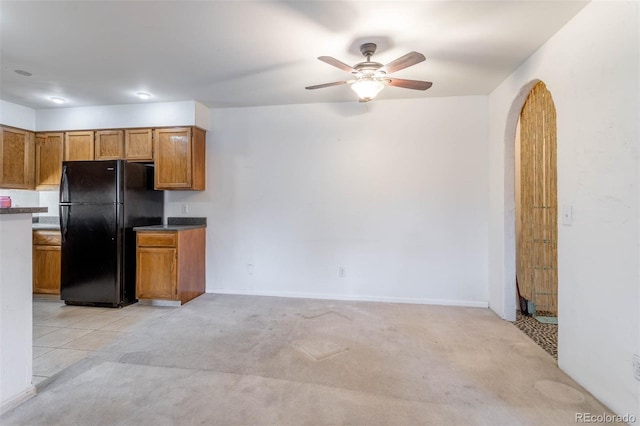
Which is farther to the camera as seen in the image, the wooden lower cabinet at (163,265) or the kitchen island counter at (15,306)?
the wooden lower cabinet at (163,265)

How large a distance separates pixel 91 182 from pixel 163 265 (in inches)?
51.4

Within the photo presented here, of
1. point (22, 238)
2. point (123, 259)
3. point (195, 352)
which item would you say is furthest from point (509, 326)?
point (123, 259)

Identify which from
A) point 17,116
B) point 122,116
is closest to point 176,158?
point 122,116

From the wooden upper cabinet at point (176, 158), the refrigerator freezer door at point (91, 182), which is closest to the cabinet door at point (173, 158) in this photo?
the wooden upper cabinet at point (176, 158)

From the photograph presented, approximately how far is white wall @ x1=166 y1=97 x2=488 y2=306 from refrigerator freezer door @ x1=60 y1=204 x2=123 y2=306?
84 cm

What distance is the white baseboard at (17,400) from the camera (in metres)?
1.81

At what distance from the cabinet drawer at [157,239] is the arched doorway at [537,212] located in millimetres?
3998

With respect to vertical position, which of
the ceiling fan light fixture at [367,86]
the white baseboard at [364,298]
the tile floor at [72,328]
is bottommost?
the tile floor at [72,328]

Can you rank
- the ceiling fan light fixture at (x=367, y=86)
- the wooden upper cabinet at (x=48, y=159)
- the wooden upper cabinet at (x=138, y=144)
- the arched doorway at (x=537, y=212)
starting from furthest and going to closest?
1. the wooden upper cabinet at (x=48, y=159)
2. the wooden upper cabinet at (x=138, y=144)
3. the arched doorway at (x=537, y=212)
4. the ceiling fan light fixture at (x=367, y=86)

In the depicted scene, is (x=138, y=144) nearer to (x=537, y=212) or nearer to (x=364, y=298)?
(x=364, y=298)

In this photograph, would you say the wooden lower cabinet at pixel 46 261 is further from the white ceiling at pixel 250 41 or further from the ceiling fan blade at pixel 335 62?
the ceiling fan blade at pixel 335 62

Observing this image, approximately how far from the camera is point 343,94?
3.71 m

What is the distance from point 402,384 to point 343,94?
3018mm

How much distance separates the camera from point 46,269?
3996 mm
